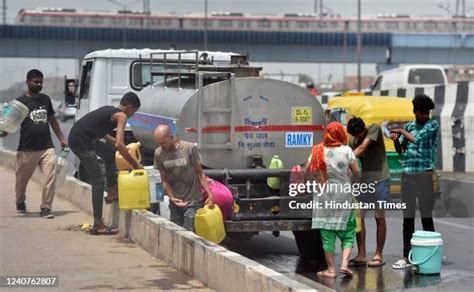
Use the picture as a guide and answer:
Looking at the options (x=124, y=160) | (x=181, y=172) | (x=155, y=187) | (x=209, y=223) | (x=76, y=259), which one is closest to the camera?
(x=209, y=223)

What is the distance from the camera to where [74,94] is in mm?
17688

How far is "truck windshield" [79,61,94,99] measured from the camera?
668 inches

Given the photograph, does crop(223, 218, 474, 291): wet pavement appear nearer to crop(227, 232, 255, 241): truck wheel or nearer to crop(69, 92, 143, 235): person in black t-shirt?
crop(227, 232, 255, 241): truck wheel

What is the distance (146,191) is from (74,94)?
6.75m

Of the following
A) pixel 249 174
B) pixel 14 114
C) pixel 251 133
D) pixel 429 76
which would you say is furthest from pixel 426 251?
pixel 429 76

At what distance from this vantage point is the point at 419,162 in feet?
34.7

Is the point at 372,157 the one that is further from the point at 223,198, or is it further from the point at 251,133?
the point at 223,198

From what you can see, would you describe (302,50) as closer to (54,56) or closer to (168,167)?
(54,56)

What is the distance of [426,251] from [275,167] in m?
2.11

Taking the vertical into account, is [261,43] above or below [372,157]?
above

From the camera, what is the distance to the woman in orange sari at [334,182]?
9.48 meters

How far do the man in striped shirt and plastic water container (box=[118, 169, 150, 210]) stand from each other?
2.99m

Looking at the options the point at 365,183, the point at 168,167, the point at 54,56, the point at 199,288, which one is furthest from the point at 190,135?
the point at 54,56

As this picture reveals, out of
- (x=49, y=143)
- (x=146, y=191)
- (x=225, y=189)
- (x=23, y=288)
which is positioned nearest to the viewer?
(x=23, y=288)
